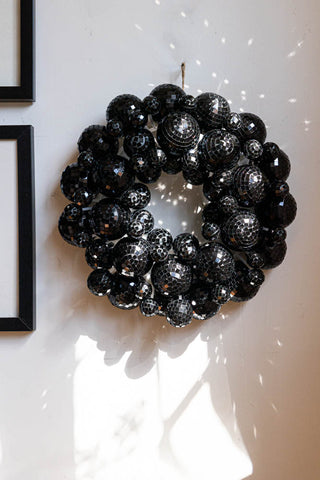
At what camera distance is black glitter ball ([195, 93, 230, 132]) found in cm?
90

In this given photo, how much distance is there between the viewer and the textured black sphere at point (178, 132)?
2.89ft

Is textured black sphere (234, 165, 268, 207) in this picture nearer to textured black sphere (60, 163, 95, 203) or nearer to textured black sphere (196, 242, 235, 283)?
textured black sphere (196, 242, 235, 283)

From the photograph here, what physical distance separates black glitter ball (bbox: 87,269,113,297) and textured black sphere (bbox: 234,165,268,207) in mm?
381

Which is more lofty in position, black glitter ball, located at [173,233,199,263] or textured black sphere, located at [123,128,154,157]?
textured black sphere, located at [123,128,154,157]

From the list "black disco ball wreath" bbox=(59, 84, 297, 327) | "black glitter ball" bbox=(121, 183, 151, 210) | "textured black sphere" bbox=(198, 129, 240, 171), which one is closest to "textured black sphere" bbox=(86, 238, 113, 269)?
"black disco ball wreath" bbox=(59, 84, 297, 327)

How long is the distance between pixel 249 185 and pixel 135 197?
0.90 feet

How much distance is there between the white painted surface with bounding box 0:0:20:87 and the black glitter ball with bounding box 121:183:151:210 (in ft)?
1.51

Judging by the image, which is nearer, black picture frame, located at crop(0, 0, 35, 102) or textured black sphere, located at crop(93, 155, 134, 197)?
textured black sphere, located at crop(93, 155, 134, 197)

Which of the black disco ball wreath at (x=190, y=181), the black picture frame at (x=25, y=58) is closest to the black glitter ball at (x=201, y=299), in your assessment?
the black disco ball wreath at (x=190, y=181)

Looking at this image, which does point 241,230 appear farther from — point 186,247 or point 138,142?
point 138,142

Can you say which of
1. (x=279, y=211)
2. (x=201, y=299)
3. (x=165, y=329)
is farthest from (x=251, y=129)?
(x=165, y=329)

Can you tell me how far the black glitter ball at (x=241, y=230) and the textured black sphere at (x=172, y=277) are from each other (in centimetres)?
13

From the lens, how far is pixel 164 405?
1077 millimetres

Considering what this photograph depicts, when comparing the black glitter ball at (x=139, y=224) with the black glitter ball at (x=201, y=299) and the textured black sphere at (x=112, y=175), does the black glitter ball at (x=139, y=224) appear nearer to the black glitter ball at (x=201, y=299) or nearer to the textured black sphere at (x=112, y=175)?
the textured black sphere at (x=112, y=175)
